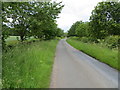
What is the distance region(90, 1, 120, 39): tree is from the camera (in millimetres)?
18011

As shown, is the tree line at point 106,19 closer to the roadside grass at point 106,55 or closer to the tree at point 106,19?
the tree at point 106,19

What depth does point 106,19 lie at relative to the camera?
730 inches

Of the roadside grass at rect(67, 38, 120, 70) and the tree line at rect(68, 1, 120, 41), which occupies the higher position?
the tree line at rect(68, 1, 120, 41)

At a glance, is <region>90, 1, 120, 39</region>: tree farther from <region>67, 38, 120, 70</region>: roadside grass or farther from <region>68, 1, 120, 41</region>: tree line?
<region>67, 38, 120, 70</region>: roadside grass

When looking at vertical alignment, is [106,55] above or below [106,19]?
below

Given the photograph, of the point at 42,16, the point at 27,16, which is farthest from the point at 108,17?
the point at 27,16

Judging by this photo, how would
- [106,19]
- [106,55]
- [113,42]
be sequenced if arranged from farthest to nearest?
[106,19]
[113,42]
[106,55]

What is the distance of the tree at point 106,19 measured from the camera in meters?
18.0

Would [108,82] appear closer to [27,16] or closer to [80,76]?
[80,76]

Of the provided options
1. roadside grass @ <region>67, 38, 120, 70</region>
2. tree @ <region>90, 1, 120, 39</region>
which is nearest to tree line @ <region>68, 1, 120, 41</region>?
tree @ <region>90, 1, 120, 39</region>

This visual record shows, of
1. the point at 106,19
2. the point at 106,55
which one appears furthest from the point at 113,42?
the point at 106,55

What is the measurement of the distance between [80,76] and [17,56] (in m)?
4.18

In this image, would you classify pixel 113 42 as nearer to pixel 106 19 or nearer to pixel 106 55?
pixel 106 19

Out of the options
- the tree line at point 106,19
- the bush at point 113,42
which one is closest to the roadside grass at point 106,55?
the bush at point 113,42
